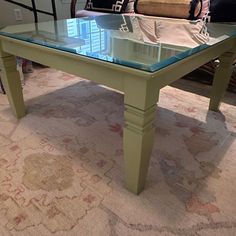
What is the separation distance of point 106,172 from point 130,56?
46 centimetres

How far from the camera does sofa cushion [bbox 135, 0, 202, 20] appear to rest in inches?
60.7

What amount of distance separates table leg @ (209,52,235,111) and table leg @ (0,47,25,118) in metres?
1.06

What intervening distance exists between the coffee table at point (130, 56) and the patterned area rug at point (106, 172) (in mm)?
114

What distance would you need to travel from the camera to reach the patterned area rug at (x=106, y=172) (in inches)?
28.6

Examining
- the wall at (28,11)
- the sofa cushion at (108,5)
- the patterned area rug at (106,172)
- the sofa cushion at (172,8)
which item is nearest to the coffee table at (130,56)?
the patterned area rug at (106,172)

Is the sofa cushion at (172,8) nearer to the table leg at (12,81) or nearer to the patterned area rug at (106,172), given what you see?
the patterned area rug at (106,172)

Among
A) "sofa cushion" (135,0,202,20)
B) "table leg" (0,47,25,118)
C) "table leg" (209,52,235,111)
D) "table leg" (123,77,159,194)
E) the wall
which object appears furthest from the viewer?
the wall

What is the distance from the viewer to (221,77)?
1.27 m

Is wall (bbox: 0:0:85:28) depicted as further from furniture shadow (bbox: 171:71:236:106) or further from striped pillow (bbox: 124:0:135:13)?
furniture shadow (bbox: 171:71:236:106)

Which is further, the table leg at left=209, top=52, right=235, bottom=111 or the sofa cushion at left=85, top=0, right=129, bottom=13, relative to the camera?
the sofa cushion at left=85, top=0, right=129, bottom=13

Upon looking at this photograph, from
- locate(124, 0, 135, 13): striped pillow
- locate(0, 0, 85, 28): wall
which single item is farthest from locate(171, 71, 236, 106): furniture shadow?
locate(0, 0, 85, 28): wall

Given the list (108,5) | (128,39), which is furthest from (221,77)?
(108,5)

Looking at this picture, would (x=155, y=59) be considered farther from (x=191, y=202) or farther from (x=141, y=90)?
(x=191, y=202)

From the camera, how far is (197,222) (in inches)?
28.7
